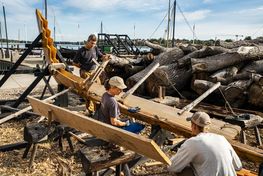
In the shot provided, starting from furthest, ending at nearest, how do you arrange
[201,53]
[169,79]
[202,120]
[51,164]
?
[201,53] < [169,79] < [51,164] < [202,120]

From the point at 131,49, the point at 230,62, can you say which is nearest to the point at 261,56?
the point at 230,62

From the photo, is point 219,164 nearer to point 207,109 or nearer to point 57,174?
point 57,174

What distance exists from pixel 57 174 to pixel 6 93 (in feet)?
29.2

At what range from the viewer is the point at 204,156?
2904 mm

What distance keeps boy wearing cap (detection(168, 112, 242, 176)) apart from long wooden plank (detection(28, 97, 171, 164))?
198 millimetres

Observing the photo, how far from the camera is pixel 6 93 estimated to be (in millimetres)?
12711

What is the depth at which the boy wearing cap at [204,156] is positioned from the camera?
9.48 feet

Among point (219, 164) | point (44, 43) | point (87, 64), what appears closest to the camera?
point (219, 164)

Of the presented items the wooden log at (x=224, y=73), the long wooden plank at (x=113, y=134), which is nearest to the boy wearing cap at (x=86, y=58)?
the long wooden plank at (x=113, y=134)

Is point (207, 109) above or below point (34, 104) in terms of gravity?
below

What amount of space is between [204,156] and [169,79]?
700 centimetres

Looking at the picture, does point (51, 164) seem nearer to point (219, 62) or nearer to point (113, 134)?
point (113, 134)

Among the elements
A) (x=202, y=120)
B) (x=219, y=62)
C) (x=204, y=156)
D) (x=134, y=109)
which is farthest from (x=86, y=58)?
(x=204, y=156)

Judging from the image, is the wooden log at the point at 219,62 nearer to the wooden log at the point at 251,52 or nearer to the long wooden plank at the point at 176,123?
the wooden log at the point at 251,52
